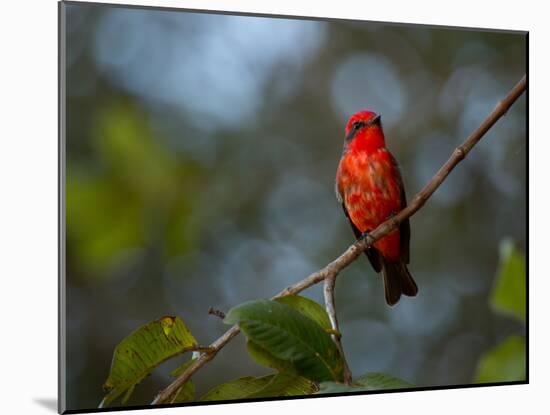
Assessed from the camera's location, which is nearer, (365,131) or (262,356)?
(262,356)

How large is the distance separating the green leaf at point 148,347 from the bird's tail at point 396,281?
47.6 inches

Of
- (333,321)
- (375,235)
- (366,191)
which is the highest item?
(366,191)

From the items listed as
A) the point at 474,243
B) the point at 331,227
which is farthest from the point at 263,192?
the point at 474,243

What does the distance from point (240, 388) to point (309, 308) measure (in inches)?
12.3

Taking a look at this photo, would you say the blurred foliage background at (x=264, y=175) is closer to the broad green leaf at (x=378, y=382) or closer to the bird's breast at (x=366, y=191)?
the bird's breast at (x=366, y=191)

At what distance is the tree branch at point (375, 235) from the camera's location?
2.34 m

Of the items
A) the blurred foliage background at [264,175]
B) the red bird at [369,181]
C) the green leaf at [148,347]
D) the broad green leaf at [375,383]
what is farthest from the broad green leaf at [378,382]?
the red bird at [369,181]

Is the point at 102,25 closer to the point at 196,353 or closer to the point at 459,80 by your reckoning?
the point at 196,353

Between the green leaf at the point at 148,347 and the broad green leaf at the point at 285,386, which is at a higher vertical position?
the green leaf at the point at 148,347

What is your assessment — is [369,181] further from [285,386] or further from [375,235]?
[285,386]

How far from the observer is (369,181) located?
3.29 m

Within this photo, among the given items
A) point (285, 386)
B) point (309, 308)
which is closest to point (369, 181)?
point (309, 308)

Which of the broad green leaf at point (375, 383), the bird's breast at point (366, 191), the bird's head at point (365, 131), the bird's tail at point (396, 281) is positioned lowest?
the broad green leaf at point (375, 383)

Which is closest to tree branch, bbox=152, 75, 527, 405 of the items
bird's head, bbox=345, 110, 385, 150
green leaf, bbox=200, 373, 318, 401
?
green leaf, bbox=200, 373, 318, 401
